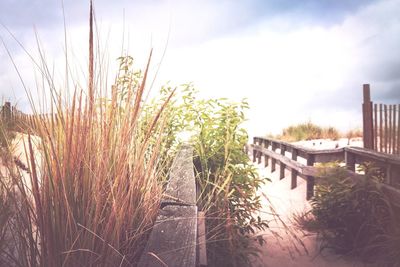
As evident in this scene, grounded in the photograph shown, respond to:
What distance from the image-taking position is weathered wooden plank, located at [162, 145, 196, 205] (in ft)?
6.59

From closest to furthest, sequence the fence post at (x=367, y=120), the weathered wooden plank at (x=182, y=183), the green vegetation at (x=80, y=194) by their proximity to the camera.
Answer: the green vegetation at (x=80, y=194), the weathered wooden plank at (x=182, y=183), the fence post at (x=367, y=120)

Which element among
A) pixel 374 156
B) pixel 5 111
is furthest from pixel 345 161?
pixel 5 111

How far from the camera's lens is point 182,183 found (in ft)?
7.72

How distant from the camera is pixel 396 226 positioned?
13.9 ft

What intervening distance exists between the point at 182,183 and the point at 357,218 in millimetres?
2939

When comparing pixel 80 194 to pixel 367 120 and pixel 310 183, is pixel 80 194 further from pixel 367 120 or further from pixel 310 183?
pixel 367 120

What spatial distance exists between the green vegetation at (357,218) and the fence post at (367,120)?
14.9 ft

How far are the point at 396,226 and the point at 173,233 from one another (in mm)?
3390

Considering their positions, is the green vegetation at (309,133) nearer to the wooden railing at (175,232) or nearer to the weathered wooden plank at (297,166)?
the weathered wooden plank at (297,166)

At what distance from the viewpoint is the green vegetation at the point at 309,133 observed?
13758 mm

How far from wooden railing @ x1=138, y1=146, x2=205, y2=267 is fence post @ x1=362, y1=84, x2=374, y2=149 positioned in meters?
7.85

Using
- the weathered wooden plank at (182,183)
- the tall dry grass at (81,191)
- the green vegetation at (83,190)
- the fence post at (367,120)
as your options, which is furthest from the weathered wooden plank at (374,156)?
the fence post at (367,120)

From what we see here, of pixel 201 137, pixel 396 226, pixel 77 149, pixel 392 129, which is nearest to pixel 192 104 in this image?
pixel 201 137

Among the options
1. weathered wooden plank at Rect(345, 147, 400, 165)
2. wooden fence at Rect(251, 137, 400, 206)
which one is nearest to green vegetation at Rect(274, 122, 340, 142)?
wooden fence at Rect(251, 137, 400, 206)
